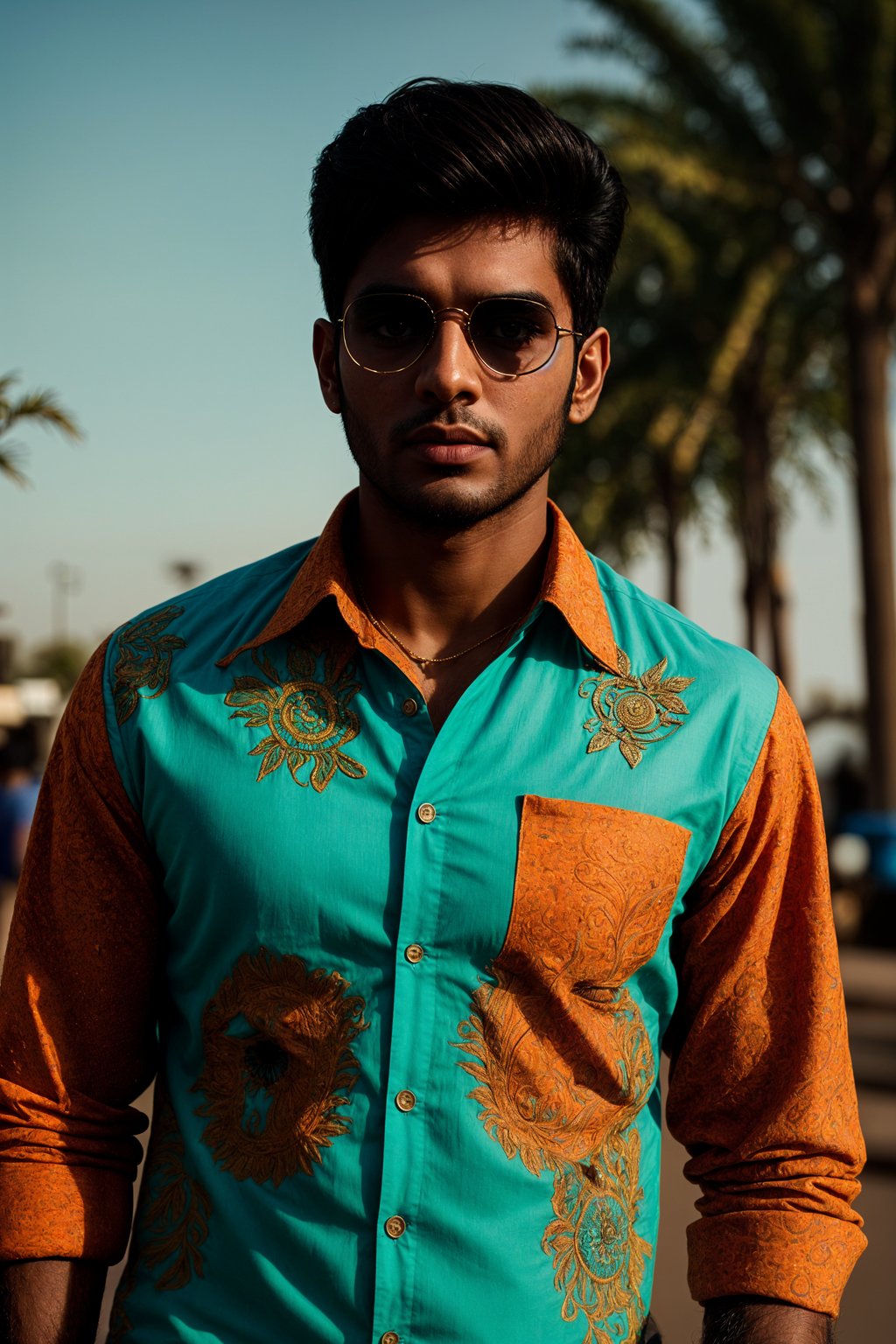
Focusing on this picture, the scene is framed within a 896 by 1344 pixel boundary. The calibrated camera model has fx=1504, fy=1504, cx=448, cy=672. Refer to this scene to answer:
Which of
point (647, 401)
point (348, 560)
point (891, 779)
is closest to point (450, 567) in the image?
point (348, 560)

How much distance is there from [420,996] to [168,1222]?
445 mm

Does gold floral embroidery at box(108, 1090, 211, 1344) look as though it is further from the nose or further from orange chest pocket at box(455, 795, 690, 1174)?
the nose

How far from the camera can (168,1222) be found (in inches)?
75.8

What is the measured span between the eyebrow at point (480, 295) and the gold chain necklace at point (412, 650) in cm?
44

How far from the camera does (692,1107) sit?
2041 millimetres

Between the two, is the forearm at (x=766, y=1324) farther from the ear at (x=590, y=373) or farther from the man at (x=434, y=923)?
the ear at (x=590, y=373)

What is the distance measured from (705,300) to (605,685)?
16.6 m

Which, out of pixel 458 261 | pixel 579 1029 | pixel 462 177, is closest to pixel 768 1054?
Result: pixel 579 1029

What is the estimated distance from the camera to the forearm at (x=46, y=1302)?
1878 millimetres

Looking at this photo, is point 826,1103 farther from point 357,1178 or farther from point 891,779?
point 891,779

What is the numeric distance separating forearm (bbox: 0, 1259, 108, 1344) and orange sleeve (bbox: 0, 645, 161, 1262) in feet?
0.10

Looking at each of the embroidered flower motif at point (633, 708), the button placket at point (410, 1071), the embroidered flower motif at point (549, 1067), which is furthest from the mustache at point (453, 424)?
the embroidered flower motif at point (549, 1067)

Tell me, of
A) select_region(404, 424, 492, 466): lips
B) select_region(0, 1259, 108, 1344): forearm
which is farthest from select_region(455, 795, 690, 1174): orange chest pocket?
select_region(0, 1259, 108, 1344): forearm

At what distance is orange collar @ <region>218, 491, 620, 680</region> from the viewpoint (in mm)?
2100
